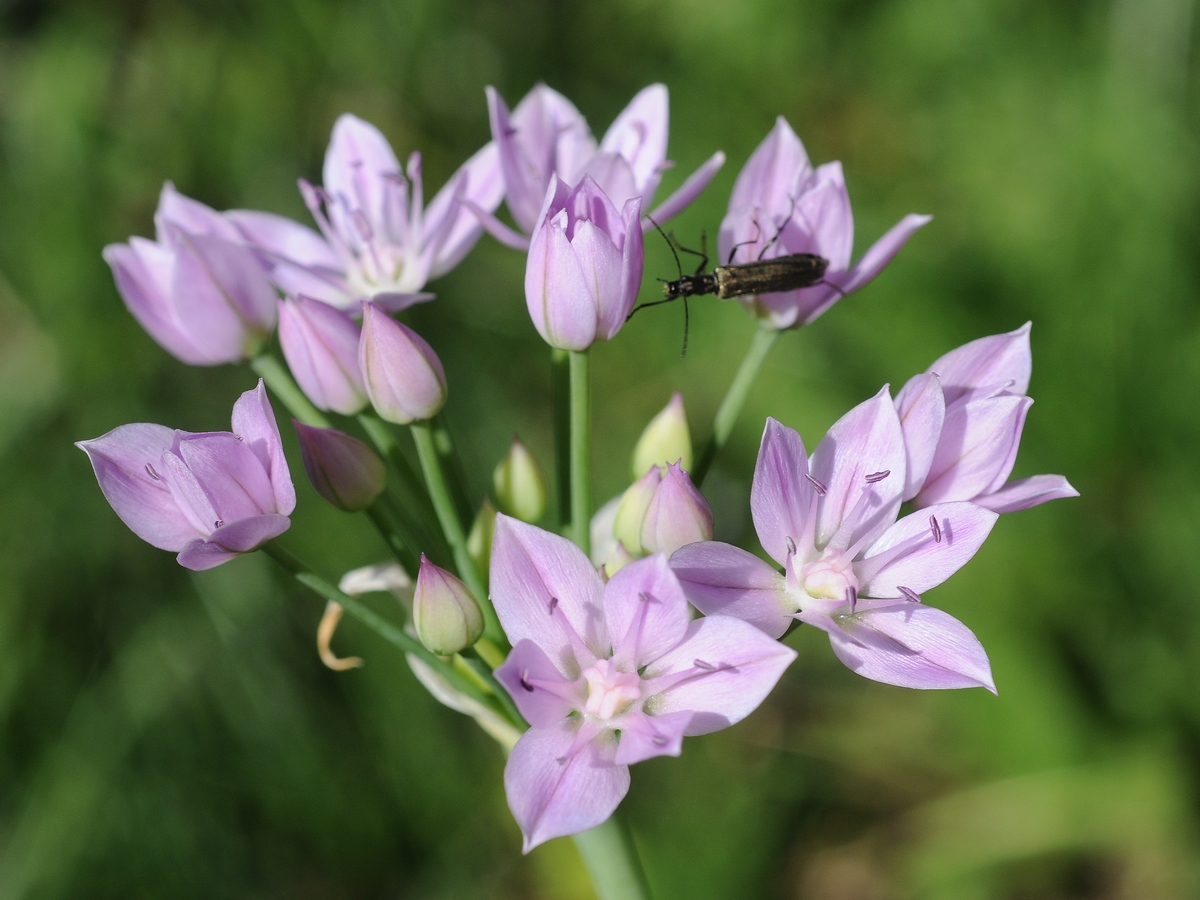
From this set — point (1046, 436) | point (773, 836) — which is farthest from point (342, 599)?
point (1046, 436)

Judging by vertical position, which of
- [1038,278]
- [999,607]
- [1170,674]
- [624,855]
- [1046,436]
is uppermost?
[1038,278]

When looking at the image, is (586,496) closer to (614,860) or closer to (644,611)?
(644,611)

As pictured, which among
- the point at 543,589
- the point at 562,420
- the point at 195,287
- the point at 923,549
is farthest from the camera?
the point at 562,420

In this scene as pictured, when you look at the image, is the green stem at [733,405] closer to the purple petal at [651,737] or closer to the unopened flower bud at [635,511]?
the unopened flower bud at [635,511]

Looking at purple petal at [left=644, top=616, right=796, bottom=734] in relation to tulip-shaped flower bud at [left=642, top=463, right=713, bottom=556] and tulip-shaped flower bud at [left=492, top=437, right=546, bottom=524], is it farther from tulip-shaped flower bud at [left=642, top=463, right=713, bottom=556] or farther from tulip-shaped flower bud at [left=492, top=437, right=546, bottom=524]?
tulip-shaped flower bud at [left=492, top=437, right=546, bottom=524]

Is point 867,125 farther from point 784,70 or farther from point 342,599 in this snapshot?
point 342,599

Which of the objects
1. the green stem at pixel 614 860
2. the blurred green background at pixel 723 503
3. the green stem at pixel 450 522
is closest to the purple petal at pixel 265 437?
the green stem at pixel 450 522

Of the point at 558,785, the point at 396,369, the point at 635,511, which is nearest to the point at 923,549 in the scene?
the point at 635,511
